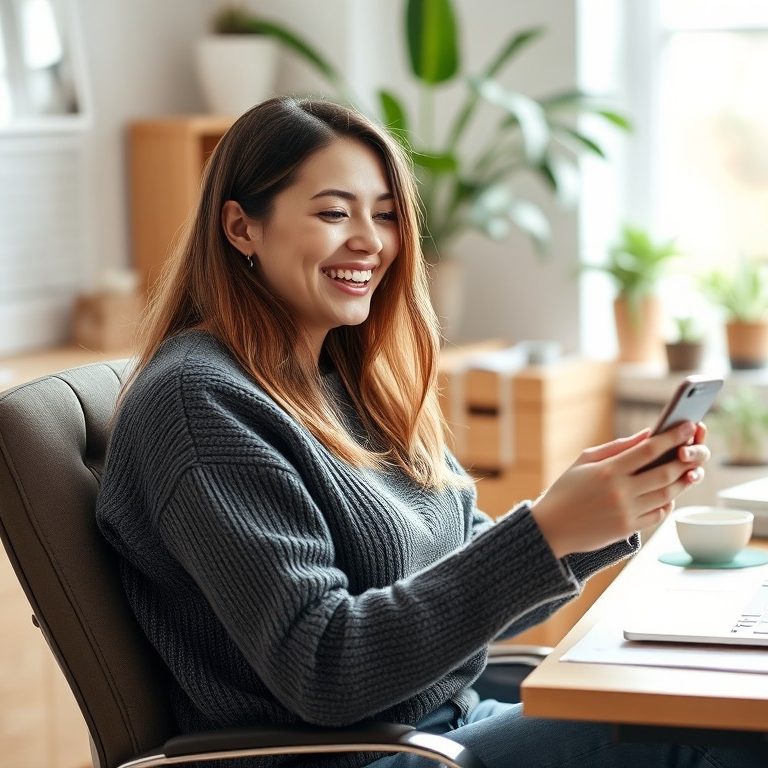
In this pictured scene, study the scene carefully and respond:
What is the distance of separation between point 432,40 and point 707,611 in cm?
221

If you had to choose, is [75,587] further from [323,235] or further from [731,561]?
[731,561]

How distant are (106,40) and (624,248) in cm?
146

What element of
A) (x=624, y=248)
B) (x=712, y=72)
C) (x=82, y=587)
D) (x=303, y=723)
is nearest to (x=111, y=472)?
(x=82, y=587)

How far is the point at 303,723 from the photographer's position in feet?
4.42

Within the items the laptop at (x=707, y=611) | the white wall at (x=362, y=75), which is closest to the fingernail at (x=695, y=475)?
the laptop at (x=707, y=611)

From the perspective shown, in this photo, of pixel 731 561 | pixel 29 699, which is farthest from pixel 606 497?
pixel 29 699

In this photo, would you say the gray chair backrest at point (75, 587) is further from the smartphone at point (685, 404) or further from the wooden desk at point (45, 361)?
the wooden desk at point (45, 361)

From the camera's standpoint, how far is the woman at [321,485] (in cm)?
126

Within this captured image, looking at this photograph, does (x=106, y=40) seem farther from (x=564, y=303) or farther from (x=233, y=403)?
(x=233, y=403)

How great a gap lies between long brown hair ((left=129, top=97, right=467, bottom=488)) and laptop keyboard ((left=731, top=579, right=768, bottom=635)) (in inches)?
17.0

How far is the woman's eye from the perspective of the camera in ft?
5.11

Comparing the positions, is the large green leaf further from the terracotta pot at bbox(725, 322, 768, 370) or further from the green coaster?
the green coaster

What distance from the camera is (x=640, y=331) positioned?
11.3 ft

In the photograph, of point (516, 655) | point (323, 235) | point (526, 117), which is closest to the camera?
point (323, 235)
